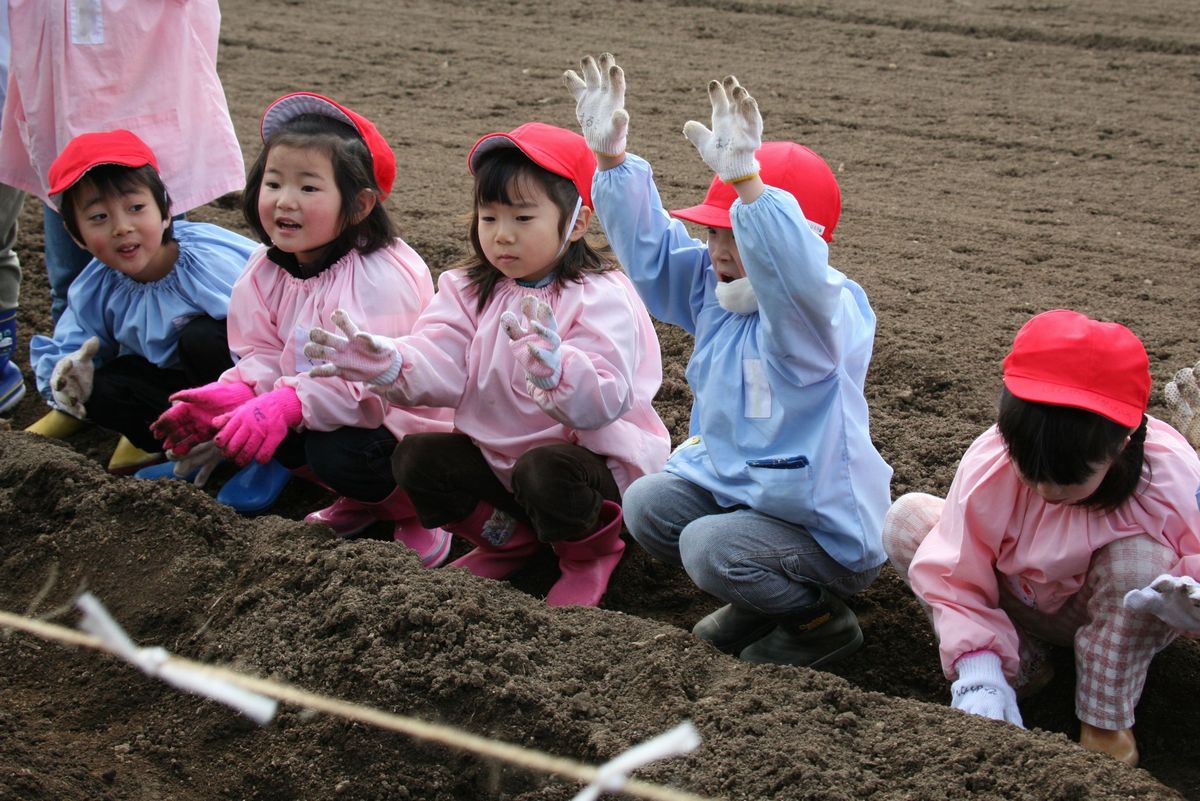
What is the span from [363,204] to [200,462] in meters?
1.00

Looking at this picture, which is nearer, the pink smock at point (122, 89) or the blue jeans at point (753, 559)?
the blue jeans at point (753, 559)

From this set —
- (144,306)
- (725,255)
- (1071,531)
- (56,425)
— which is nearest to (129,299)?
(144,306)

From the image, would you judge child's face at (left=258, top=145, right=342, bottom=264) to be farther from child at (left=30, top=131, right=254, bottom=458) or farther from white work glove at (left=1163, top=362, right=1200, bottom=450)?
white work glove at (left=1163, top=362, right=1200, bottom=450)

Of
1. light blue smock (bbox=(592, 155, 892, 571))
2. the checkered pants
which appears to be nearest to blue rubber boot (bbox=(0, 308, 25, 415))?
light blue smock (bbox=(592, 155, 892, 571))

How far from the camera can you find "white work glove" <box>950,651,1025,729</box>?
7.64 feet

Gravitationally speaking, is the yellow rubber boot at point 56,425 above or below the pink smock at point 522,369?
below

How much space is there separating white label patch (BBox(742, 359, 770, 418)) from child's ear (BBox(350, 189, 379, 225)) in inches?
48.5

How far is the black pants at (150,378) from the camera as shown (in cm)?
369

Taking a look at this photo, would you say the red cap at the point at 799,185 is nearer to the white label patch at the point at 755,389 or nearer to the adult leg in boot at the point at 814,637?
the white label patch at the point at 755,389

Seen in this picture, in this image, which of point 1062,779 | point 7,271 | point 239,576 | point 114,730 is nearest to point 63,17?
point 7,271

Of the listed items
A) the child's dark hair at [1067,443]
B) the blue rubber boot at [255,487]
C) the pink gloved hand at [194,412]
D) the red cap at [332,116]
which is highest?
the red cap at [332,116]

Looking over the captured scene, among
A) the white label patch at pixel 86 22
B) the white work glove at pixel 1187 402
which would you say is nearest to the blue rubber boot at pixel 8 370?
the white label patch at pixel 86 22

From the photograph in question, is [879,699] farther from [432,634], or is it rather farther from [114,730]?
[114,730]

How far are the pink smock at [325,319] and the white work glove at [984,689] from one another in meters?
1.54
